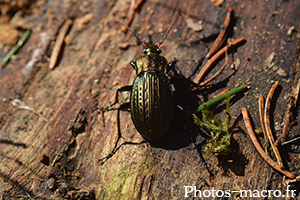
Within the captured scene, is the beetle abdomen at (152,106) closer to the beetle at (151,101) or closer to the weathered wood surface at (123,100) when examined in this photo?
the beetle at (151,101)

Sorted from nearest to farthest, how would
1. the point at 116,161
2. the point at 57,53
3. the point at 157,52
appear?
the point at 116,161
the point at 157,52
the point at 57,53

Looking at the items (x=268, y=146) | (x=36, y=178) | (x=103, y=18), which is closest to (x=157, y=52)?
(x=103, y=18)

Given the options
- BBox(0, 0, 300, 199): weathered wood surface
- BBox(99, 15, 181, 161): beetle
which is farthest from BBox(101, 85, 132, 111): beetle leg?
BBox(0, 0, 300, 199): weathered wood surface

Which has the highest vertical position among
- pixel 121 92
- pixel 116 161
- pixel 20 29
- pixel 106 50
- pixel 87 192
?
pixel 20 29

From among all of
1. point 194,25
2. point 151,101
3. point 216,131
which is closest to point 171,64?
point 151,101

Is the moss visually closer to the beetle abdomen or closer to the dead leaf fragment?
the beetle abdomen

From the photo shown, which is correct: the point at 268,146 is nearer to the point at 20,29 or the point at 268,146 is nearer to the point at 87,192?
the point at 87,192

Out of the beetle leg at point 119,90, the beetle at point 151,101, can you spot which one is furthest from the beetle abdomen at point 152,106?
the beetle leg at point 119,90
